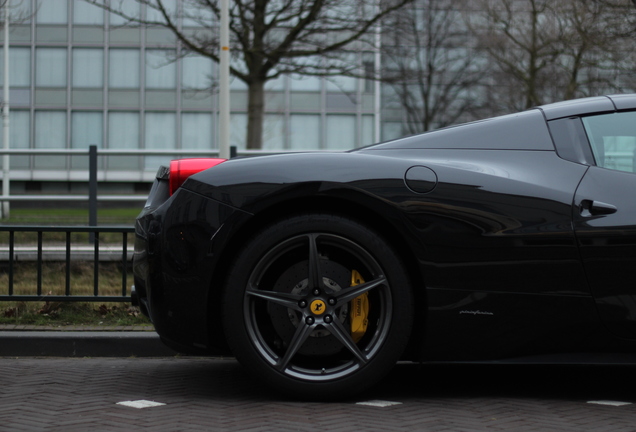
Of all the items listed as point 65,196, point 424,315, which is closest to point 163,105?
point 65,196

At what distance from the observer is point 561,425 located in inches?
134

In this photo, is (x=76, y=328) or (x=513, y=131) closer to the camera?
(x=513, y=131)

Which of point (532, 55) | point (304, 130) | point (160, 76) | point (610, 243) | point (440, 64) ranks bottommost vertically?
point (610, 243)

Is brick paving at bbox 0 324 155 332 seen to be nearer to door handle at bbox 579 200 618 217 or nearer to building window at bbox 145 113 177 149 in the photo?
door handle at bbox 579 200 618 217

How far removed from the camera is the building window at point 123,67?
3938cm

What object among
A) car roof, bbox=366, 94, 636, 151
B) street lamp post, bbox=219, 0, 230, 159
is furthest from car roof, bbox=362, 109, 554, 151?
street lamp post, bbox=219, 0, 230, 159

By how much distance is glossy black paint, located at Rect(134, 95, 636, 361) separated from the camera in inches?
142

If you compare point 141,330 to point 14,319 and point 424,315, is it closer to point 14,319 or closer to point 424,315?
point 14,319

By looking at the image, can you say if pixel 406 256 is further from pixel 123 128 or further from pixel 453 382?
pixel 123 128

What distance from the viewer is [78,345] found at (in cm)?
519

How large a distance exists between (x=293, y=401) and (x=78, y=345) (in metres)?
1.96

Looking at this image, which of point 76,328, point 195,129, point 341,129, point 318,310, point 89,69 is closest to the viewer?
point 318,310

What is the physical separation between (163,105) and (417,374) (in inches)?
1436

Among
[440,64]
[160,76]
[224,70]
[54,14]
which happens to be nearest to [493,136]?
[224,70]
